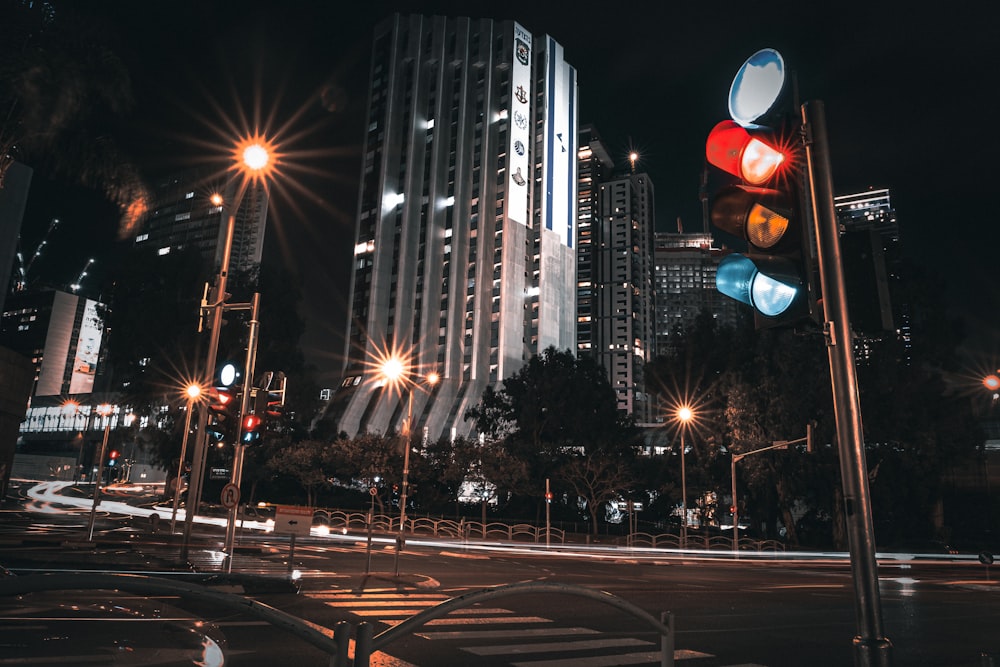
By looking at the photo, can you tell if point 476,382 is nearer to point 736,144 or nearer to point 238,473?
point 238,473

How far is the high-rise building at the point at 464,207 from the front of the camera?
112m

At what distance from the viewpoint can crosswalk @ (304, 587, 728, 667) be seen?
7738 millimetres

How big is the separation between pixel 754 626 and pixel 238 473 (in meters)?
10.6

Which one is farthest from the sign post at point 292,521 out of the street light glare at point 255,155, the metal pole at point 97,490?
the street light glare at point 255,155

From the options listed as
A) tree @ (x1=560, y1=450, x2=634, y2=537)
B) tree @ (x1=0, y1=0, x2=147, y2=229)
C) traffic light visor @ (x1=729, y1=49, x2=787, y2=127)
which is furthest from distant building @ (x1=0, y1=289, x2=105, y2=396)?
traffic light visor @ (x1=729, y1=49, x2=787, y2=127)

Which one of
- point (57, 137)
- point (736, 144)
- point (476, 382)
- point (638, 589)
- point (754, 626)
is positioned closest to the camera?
point (736, 144)

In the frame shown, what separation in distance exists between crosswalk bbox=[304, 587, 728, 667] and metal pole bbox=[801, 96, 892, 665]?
441cm

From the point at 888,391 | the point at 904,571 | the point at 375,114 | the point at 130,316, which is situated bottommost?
the point at 904,571

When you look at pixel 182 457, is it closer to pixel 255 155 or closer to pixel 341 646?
pixel 255 155

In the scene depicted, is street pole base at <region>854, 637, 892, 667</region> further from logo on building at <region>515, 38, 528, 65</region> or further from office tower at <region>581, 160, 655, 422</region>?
office tower at <region>581, 160, 655, 422</region>

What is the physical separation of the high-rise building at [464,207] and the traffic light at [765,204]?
101 metres

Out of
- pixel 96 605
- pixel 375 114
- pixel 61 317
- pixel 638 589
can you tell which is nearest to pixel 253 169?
pixel 96 605

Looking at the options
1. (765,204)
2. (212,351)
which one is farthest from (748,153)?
(212,351)

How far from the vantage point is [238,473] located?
14.2m
